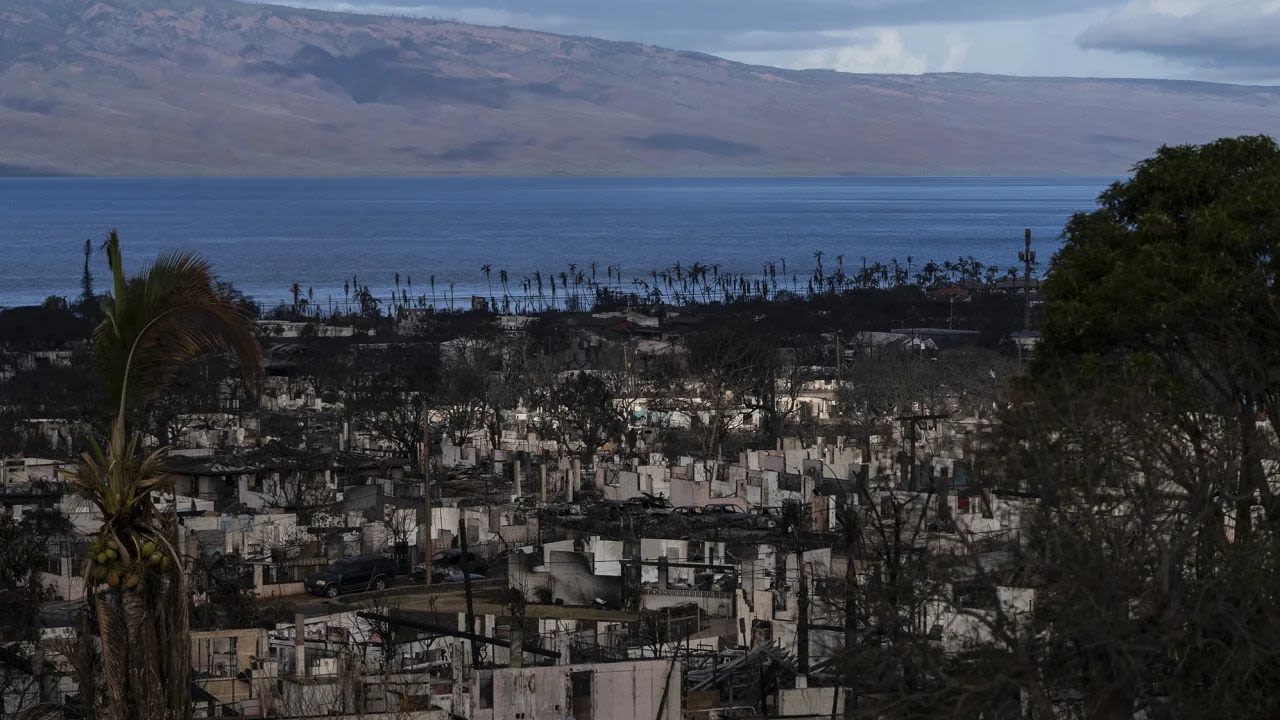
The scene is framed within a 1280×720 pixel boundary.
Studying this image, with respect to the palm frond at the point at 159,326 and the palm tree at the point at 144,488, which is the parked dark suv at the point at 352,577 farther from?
the palm frond at the point at 159,326

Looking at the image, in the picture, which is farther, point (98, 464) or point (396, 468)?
point (396, 468)

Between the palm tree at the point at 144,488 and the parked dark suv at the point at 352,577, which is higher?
the palm tree at the point at 144,488

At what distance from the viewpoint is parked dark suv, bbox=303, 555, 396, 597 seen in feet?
86.8

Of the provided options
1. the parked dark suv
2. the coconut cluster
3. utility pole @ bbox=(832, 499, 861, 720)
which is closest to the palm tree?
the coconut cluster

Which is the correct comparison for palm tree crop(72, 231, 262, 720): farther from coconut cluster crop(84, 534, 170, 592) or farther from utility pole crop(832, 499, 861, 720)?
utility pole crop(832, 499, 861, 720)

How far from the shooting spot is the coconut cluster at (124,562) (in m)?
9.02

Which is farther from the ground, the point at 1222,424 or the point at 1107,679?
the point at 1222,424

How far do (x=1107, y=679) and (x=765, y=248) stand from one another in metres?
188

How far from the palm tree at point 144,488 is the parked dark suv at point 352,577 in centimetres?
1670

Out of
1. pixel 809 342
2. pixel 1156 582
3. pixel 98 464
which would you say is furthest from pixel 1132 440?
pixel 809 342

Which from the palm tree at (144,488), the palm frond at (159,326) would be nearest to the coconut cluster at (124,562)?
the palm tree at (144,488)

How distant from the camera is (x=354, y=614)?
21188mm

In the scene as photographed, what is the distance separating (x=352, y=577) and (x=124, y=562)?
17970 millimetres

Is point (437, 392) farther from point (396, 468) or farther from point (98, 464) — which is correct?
point (98, 464)
